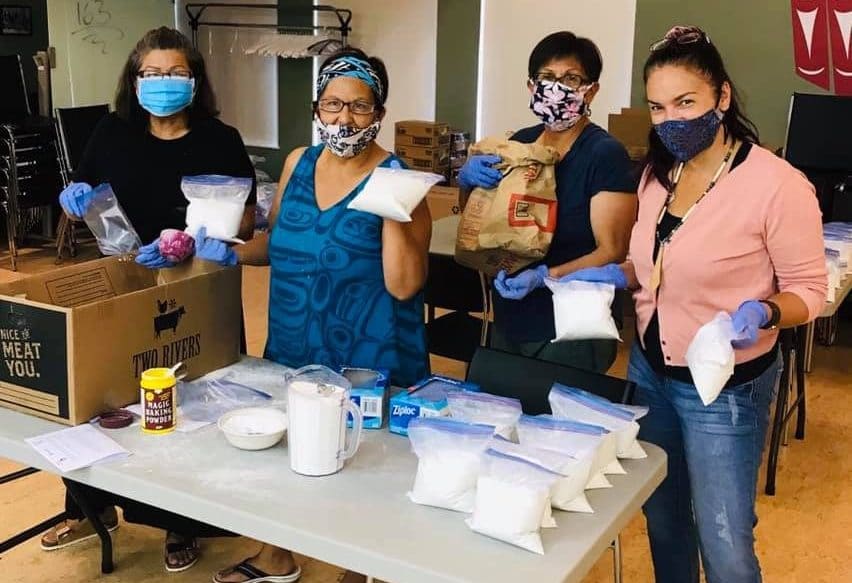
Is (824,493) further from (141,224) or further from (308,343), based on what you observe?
(141,224)

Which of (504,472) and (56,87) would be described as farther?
(56,87)

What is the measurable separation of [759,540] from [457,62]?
13.7 feet

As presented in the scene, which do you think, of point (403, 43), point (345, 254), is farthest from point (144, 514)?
point (403, 43)

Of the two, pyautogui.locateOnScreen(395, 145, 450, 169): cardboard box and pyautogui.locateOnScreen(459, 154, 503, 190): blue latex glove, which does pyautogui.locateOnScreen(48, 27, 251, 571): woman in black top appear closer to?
pyautogui.locateOnScreen(459, 154, 503, 190): blue latex glove

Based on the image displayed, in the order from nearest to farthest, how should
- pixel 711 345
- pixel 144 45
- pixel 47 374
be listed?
pixel 711 345 < pixel 47 374 < pixel 144 45

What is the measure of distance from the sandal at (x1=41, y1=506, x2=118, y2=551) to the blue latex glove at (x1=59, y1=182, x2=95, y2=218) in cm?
98

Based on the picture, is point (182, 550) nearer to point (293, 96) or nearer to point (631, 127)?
point (631, 127)

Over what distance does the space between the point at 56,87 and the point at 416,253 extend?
494cm

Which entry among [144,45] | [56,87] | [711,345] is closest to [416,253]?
[711,345]

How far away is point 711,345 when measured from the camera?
153 centimetres

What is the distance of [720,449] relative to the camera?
173 cm

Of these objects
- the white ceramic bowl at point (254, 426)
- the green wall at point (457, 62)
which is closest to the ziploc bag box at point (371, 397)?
Result: the white ceramic bowl at point (254, 426)

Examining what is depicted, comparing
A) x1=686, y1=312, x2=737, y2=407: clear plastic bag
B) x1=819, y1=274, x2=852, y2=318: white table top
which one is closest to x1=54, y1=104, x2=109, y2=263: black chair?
x1=819, y1=274, x2=852, y2=318: white table top

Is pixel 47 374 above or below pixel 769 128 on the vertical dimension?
below
